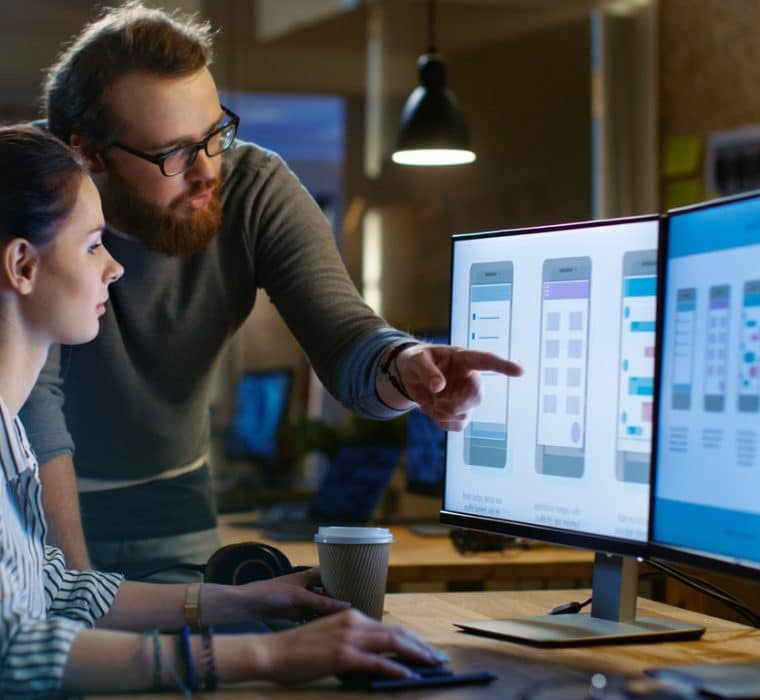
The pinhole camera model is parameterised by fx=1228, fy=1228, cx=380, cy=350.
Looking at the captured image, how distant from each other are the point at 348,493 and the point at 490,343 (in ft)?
4.99

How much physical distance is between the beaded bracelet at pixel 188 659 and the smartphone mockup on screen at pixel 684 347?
1.83 feet

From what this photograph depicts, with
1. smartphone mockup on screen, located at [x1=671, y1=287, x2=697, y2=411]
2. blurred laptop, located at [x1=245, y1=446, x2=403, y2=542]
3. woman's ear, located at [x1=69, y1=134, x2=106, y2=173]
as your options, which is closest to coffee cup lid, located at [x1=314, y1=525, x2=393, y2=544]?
smartphone mockup on screen, located at [x1=671, y1=287, x2=697, y2=411]

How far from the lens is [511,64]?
537 centimetres

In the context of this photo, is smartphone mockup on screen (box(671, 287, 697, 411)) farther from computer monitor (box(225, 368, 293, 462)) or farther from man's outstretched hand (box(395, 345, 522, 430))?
computer monitor (box(225, 368, 293, 462))

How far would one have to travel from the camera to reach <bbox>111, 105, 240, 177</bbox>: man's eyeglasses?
6.20 feet

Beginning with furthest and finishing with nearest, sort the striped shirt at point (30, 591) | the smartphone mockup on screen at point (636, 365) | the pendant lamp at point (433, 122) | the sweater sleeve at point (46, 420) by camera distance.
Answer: the pendant lamp at point (433, 122), the sweater sleeve at point (46, 420), the smartphone mockup on screen at point (636, 365), the striped shirt at point (30, 591)

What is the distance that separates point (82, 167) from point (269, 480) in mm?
3259


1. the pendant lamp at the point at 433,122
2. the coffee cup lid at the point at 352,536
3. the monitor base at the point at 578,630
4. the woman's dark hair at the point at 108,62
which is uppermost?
the pendant lamp at the point at 433,122

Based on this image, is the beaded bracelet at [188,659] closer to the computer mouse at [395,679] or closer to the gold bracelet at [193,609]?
the computer mouse at [395,679]

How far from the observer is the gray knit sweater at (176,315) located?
2.04m

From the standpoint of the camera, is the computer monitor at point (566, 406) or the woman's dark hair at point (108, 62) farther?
the woman's dark hair at point (108, 62)

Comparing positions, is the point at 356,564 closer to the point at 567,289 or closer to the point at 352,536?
the point at 352,536

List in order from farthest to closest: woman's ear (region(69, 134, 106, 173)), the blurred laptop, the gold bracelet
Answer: the blurred laptop < woman's ear (region(69, 134, 106, 173)) < the gold bracelet

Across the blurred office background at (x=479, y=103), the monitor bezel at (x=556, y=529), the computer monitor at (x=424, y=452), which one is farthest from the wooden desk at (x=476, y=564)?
the blurred office background at (x=479, y=103)
